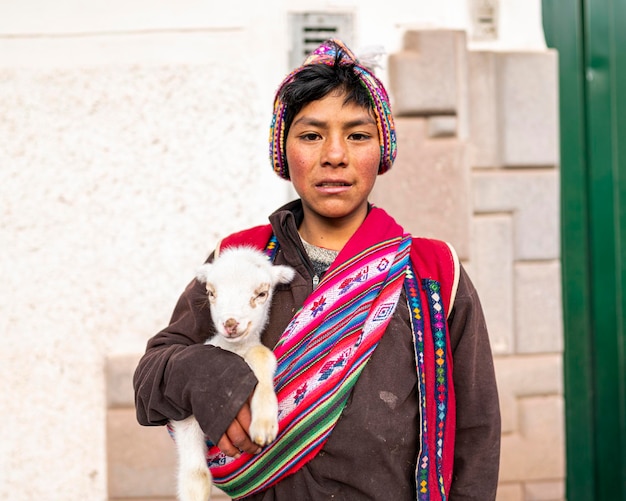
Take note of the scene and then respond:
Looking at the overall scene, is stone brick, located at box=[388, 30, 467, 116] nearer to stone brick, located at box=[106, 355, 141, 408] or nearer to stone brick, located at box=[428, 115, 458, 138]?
stone brick, located at box=[428, 115, 458, 138]

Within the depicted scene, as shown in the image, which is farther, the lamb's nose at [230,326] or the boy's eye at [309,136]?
the boy's eye at [309,136]

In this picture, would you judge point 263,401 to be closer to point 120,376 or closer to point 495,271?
point 120,376

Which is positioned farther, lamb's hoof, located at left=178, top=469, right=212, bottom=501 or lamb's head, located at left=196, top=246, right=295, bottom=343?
lamb's hoof, located at left=178, top=469, right=212, bottom=501

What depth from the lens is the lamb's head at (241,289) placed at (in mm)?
1530

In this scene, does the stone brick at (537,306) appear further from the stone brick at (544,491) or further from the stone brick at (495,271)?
the stone brick at (544,491)

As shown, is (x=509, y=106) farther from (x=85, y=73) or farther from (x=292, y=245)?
(x=85, y=73)

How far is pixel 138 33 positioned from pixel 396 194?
1531 millimetres

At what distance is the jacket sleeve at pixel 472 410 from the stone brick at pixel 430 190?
1.47 meters

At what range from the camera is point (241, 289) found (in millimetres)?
1584

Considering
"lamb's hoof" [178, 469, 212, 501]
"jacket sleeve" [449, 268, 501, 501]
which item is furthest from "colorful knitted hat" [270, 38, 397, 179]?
"lamb's hoof" [178, 469, 212, 501]

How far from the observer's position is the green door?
11.5 feet

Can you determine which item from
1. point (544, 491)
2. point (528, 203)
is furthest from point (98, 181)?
point (544, 491)

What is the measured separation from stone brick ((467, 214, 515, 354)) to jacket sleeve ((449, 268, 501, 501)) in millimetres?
1569

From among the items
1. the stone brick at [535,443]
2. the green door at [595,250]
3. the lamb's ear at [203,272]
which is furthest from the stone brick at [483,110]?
the lamb's ear at [203,272]
